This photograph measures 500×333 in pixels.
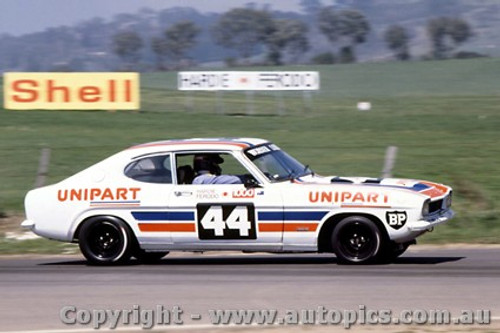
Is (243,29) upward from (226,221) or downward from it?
upward

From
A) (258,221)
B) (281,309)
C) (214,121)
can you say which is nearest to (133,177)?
(258,221)

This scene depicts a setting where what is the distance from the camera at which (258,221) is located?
1136cm

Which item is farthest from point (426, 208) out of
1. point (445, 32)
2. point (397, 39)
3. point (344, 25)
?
point (344, 25)

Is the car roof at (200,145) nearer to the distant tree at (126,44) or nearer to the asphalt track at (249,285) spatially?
the asphalt track at (249,285)

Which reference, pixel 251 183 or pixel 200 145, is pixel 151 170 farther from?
pixel 251 183

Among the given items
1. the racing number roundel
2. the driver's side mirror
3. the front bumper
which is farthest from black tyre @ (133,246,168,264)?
the front bumper

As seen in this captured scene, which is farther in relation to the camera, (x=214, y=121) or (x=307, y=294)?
(x=214, y=121)

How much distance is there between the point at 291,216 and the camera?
37.1 ft

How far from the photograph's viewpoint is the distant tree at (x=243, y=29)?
465ft

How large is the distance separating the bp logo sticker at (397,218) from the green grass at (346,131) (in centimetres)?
284

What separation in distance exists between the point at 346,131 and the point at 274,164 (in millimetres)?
23394

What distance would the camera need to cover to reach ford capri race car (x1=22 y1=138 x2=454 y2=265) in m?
11.2

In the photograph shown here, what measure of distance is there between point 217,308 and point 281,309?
0.57 m

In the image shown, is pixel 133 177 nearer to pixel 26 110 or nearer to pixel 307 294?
pixel 307 294
